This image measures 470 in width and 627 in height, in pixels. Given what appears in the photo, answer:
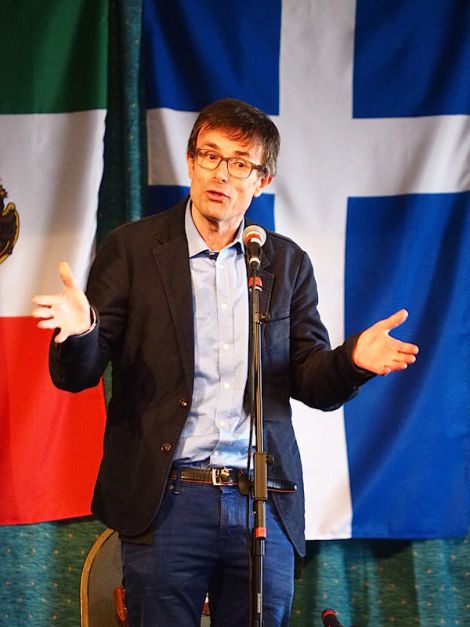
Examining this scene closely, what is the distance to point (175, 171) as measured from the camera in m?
3.00

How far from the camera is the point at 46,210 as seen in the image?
2.97 m

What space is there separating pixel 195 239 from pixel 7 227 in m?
1.08

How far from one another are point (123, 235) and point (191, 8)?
49.8 inches

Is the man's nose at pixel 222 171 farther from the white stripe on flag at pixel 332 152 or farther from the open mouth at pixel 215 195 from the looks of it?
the white stripe on flag at pixel 332 152

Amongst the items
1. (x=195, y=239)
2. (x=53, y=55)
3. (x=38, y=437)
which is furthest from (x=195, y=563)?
(x=53, y=55)

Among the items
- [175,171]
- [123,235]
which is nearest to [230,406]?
[123,235]

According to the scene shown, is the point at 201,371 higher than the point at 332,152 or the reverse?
the reverse

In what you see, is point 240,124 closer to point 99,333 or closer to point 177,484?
point 99,333

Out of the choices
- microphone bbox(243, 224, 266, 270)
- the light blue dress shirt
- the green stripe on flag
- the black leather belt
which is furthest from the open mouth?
the green stripe on flag

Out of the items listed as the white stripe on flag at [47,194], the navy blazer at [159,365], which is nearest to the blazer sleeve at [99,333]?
the navy blazer at [159,365]

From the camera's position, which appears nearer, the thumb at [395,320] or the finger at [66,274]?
the finger at [66,274]

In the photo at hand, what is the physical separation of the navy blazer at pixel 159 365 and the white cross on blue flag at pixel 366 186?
3.04ft

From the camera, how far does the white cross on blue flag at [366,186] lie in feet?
9.91

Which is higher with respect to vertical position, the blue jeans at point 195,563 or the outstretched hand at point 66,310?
the outstretched hand at point 66,310
